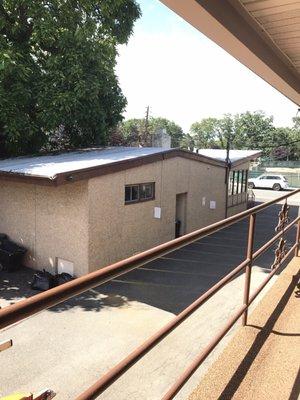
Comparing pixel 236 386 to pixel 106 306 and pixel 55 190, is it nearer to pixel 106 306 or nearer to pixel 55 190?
pixel 106 306

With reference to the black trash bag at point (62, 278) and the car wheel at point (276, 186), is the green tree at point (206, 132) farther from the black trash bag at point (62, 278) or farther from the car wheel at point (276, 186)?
the black trash bag at point (62, 278)

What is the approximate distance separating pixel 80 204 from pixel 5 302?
353 cm

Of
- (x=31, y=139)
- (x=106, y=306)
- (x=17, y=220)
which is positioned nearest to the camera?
(x=106, y=306)

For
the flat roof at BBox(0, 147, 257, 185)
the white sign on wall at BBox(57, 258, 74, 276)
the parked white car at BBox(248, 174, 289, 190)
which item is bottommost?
the white sign on wall at BBox(57, 258, 74, 276)

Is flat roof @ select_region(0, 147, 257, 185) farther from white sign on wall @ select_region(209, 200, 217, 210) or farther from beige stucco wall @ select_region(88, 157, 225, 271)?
white sign on wall @ select_region(209, 200, 217, 210)

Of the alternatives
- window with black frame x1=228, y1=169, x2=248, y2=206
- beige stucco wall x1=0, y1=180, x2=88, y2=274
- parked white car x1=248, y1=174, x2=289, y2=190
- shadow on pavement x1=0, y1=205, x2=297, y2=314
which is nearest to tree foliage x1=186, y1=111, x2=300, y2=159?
parked white car x1=248, y1=174, x2=289, y2=190

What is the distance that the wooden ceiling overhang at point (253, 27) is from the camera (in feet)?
7.52

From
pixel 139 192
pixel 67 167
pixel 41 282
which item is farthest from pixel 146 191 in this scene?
pixel 41 282

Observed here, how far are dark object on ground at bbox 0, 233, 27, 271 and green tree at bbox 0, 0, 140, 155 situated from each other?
444 cm

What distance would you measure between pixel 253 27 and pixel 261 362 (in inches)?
104

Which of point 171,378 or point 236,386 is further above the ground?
point 236,386

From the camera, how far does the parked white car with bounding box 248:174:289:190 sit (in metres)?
39.6

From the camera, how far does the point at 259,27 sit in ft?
10.3

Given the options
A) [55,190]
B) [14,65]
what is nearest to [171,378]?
[55,190]
